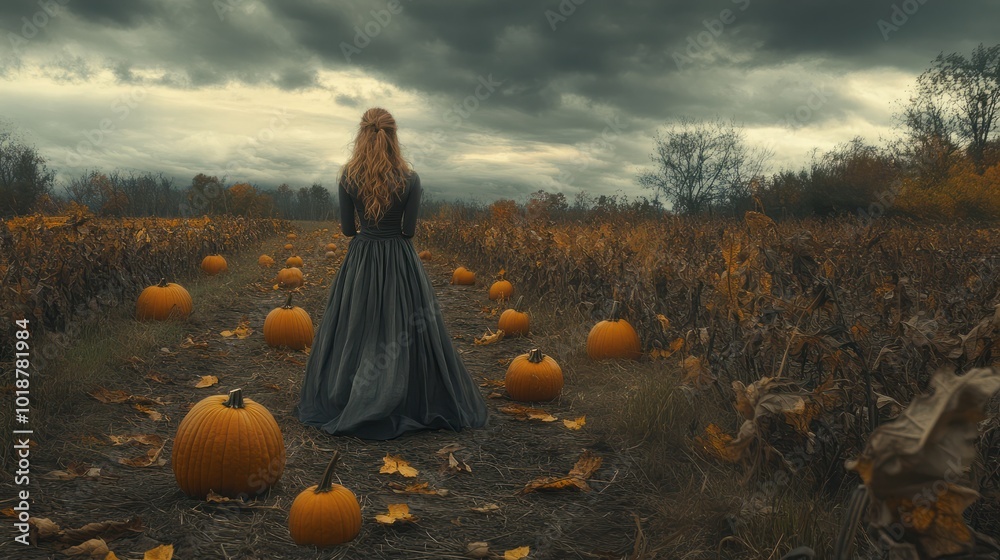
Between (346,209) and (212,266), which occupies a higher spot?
(346,209)

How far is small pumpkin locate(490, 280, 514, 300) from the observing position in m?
9.89

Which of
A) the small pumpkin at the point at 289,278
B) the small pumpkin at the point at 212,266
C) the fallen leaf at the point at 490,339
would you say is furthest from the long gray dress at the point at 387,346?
the small pumpkin at the point at 212,266

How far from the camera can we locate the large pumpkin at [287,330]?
679 cm

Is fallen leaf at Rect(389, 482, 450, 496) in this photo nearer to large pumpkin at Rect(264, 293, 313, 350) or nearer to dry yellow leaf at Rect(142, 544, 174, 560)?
dry yellow leaf at Rect(142, 544, 174, 560)

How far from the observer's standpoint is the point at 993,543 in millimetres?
1375

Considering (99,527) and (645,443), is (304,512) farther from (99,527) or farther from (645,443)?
(645,443)

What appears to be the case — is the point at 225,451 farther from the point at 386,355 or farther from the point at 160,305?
the point at 160,305

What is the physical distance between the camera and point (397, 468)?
389 centimetres

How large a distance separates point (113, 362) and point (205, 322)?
8.42ft

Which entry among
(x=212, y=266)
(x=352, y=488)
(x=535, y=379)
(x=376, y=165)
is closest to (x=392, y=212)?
(x=376, y=165)

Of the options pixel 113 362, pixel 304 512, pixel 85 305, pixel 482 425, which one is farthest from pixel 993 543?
pixel 85 305

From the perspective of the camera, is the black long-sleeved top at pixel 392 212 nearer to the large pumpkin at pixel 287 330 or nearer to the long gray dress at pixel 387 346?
the long gray dress at pixel 387 346

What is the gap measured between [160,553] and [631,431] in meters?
2.86

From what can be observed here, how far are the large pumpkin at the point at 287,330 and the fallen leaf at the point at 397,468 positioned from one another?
3.23 metres
